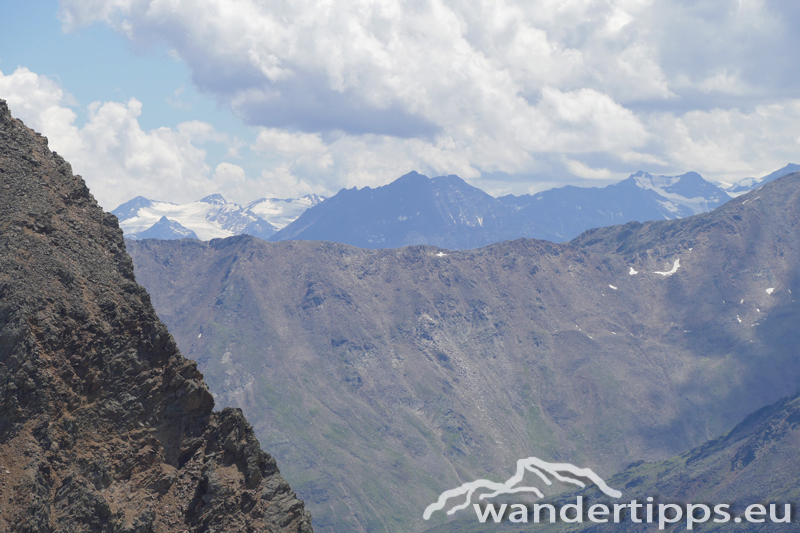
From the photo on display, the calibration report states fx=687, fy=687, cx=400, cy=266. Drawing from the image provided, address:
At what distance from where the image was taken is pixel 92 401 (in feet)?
162

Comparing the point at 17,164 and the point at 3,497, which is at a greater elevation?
the point at 17,164

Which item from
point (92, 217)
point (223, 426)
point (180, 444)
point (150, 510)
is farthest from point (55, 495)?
point (92, 217)

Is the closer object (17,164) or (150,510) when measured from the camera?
(150,510)

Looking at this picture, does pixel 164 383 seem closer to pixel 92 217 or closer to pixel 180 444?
pixel 180 444

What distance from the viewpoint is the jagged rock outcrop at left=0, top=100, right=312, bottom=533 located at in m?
45.1

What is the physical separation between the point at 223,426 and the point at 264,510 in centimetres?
731

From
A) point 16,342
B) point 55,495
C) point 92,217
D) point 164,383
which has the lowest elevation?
point 55,495

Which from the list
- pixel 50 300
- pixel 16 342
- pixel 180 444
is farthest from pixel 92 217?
pixel 180 444

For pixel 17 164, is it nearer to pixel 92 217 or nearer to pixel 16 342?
pixel 92 217

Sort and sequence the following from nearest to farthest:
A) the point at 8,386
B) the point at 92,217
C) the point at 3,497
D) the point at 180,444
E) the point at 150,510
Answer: the point at 3,497 < the point at 8,386 < the point at 150,510 < the point at 180,444 < the point at 92,217

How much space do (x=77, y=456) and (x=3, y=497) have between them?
18.6 ft

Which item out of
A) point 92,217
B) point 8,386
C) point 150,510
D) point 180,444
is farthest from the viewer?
point 92,217

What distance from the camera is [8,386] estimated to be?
1756 inches

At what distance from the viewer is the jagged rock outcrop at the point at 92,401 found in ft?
148
